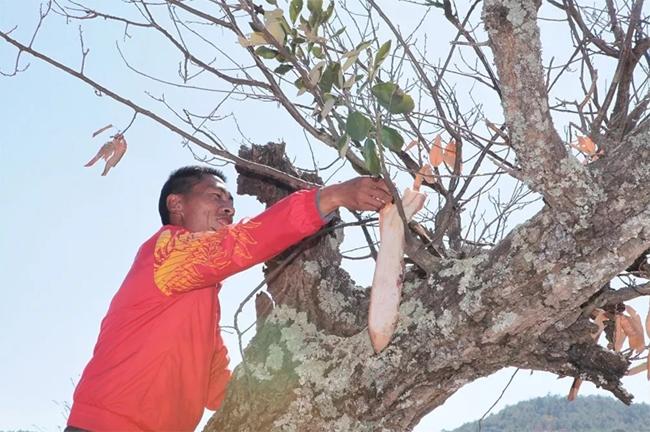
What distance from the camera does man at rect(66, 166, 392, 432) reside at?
260 centimetres

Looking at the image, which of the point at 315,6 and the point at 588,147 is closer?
the point at 315,6

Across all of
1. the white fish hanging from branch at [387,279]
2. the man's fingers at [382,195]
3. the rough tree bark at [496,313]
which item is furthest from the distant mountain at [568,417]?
the man's fingers at [382,195]

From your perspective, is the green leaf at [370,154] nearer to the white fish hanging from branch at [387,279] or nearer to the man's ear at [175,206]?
the white fish hanging from branch at [387,279]

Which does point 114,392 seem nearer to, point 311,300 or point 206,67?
point 311,300

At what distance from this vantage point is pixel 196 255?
8.85ft

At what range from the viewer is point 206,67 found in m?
2.97

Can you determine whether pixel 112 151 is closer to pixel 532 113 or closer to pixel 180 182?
pixel 180 182

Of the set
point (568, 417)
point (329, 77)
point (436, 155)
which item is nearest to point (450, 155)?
point (436, 155)

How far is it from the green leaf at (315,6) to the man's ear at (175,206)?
Result: 134cm

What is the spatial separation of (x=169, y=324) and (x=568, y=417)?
38.1 meters

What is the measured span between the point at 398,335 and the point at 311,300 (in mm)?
718

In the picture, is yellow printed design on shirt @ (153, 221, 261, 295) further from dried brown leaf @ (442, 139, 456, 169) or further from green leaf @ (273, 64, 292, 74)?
dried brown leaf @ (442, 139, 456, 169)

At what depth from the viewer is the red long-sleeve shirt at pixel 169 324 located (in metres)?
2.61

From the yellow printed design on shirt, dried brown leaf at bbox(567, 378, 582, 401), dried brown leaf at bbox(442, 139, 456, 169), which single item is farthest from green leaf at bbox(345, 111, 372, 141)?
dried brown leaf at bbox(567, 378, 582, 401)
